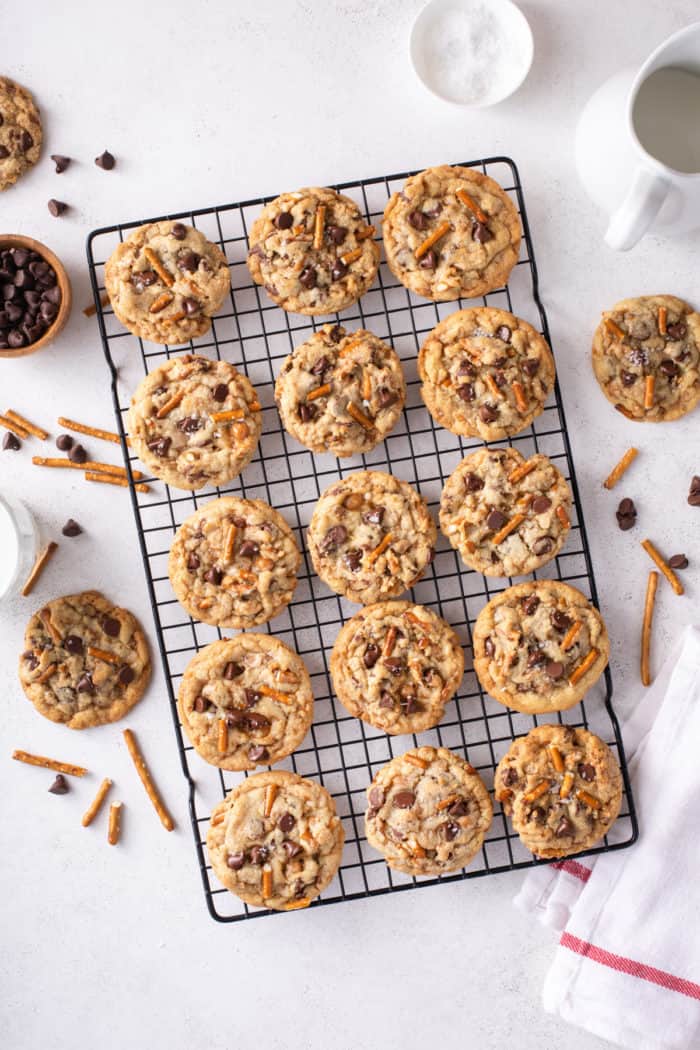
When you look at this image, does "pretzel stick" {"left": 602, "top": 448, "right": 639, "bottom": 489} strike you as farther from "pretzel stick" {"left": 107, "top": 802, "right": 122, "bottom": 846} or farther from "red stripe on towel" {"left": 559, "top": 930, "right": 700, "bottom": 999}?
"pretzel stick" {"left": 107, "top": 802, "right": 122, "bottom": 846}

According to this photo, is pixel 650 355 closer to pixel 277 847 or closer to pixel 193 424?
pixel 193 424

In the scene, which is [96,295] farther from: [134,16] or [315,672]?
[315,672]

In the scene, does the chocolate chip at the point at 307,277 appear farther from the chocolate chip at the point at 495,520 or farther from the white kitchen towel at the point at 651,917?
the white kitchen towel at the point at 651,917

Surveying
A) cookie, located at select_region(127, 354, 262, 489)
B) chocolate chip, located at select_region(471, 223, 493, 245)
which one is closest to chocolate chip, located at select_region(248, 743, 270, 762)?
cookie, located at select_region(127, 354, 262, 489)

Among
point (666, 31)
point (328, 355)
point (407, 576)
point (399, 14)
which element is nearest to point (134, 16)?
point (399, 14)

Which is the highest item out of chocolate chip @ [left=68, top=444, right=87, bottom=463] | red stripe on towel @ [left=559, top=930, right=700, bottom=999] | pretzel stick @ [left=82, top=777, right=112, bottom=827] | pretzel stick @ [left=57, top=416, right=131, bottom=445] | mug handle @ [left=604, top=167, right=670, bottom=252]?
mug handle @ [left=604, top=167, right=670, bottom=252]

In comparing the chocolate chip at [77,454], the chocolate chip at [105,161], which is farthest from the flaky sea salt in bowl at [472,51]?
the chocolate chip at [77,454]
